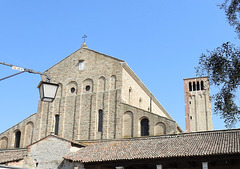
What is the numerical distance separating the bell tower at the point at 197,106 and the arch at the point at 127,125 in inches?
925

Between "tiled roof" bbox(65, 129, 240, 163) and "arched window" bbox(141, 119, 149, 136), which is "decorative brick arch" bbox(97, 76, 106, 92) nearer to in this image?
"arched window" bbox(141, 119, 149, 136)

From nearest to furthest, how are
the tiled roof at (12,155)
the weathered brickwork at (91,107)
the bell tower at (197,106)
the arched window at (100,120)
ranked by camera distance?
the tiled roof at (12,155) < the weathered brickwork at (91,107) < the arched window at (100,120) < the bell tower at (197,106)

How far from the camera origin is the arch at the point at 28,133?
24547 millimetres

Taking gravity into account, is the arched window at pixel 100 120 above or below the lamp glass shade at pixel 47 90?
above

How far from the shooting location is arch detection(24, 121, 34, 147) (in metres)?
24.5

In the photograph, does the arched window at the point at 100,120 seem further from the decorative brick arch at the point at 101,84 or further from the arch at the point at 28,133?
the arch at the point at 28,133

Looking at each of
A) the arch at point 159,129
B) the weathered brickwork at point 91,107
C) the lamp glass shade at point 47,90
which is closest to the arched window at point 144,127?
the weathered brickwork at point 91,107

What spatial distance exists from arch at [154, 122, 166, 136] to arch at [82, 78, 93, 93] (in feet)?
19.0

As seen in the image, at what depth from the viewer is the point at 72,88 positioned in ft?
82.2

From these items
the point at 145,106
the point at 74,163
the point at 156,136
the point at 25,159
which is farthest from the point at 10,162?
the point at 145,106

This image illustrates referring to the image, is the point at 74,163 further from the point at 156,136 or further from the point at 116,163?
the point at 156,136

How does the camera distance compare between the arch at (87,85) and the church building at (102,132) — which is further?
the arch at (87,85)

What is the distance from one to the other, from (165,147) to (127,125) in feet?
14.4

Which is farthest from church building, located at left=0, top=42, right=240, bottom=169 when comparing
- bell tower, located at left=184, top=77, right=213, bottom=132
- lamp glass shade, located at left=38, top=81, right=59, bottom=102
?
bell tower, located at left=184, top=77, right=213, bottom=132
